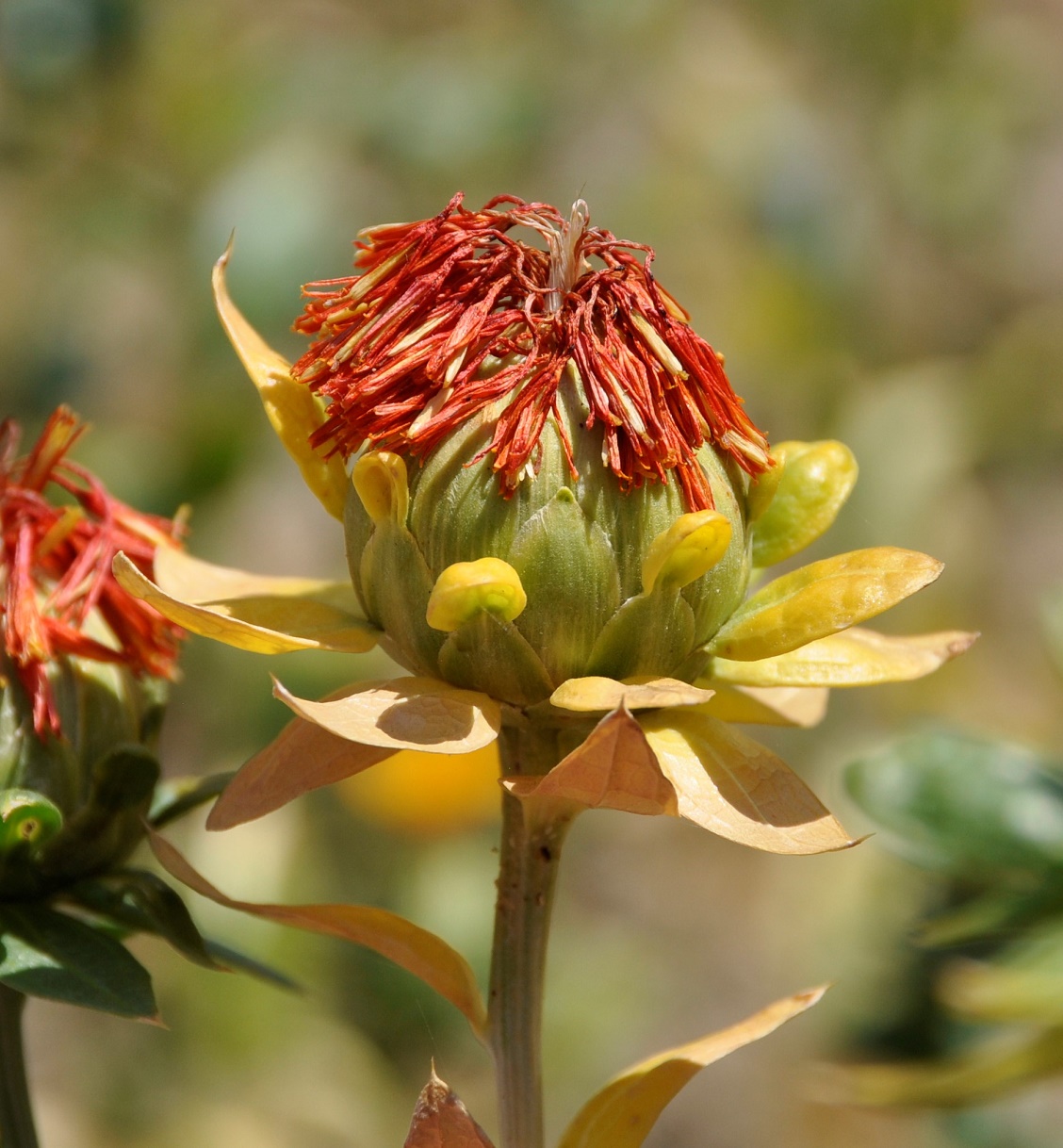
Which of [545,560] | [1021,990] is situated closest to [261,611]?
[545,560]

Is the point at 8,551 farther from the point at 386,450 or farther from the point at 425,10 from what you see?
the point at 425,10

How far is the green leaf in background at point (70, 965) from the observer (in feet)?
3.69

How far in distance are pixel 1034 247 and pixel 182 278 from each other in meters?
4.90

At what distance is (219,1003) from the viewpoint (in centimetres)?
352

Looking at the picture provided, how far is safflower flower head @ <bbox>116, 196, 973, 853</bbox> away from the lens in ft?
3.48

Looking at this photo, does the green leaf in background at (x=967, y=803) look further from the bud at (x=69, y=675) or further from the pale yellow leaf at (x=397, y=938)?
the bud at (x=69, y=675)

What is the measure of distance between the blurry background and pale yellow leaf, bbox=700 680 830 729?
100 centimetres

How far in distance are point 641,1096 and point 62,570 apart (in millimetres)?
→ 763

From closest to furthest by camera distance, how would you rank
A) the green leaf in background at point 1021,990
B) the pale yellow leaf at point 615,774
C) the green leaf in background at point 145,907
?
the pale yellow leaf at point 615,774
the green leaf in background at point 145,907
the green leaf in background at point 1021,990

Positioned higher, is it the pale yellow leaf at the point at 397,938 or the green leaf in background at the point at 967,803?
the green leaf in background at the point at 967,803

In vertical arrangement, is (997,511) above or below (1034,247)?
below

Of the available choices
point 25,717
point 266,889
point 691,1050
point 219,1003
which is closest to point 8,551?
point 25,717

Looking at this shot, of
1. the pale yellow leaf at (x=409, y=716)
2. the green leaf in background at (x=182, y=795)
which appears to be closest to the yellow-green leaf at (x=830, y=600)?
the pale yellow leaf at (x=409, y=716)

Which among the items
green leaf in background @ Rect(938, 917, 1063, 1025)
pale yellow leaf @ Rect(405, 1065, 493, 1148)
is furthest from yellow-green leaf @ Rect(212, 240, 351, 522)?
green leaf in background @ Rect(938, 917, 1063, 1025)
